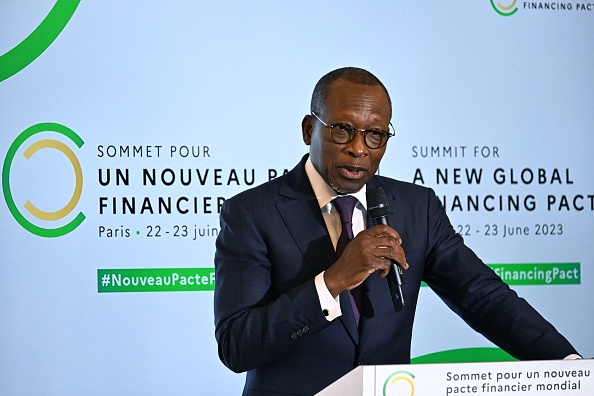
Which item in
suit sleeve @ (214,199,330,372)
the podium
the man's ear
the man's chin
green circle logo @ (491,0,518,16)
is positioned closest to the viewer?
the podium

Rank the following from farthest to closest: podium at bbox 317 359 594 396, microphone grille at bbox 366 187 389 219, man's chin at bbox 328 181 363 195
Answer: man's chin at bbox 328 181 363 195, microphone grille at bbox 366 187 389 219, podium at bbox 317 359 594 396

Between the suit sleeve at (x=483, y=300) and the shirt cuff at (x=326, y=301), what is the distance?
47cm

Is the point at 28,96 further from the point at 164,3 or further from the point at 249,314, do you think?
the point at 249,314

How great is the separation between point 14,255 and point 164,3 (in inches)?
53.4

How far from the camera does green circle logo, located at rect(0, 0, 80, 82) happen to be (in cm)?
397

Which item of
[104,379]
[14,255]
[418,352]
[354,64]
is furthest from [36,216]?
[418,352]

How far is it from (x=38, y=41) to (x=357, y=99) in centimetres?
212

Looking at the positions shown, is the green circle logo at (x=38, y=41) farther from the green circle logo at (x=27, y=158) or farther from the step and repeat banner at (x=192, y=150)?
the green circle logo at (x=27, y=158)

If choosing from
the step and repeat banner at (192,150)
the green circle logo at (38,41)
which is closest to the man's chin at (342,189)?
the step and repeat banner at (192,150)

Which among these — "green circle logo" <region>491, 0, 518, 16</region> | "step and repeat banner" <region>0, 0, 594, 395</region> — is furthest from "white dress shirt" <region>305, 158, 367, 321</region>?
"green circle logo" <region>491, 0, 518, 16</region>

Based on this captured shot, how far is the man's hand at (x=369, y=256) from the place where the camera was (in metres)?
2.09

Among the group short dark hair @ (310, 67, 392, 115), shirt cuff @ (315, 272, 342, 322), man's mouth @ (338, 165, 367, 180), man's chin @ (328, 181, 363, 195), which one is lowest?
shirt cuff @ (315, 272, 342, 322)

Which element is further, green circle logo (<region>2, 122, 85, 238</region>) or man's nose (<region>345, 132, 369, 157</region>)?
green circle logo (<region>2, 122, 85, 238</region>)

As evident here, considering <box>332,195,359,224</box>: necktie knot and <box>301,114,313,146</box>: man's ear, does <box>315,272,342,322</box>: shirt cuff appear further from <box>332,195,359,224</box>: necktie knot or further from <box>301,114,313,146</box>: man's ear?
<box>301,114,313,146</box>: man's ear
